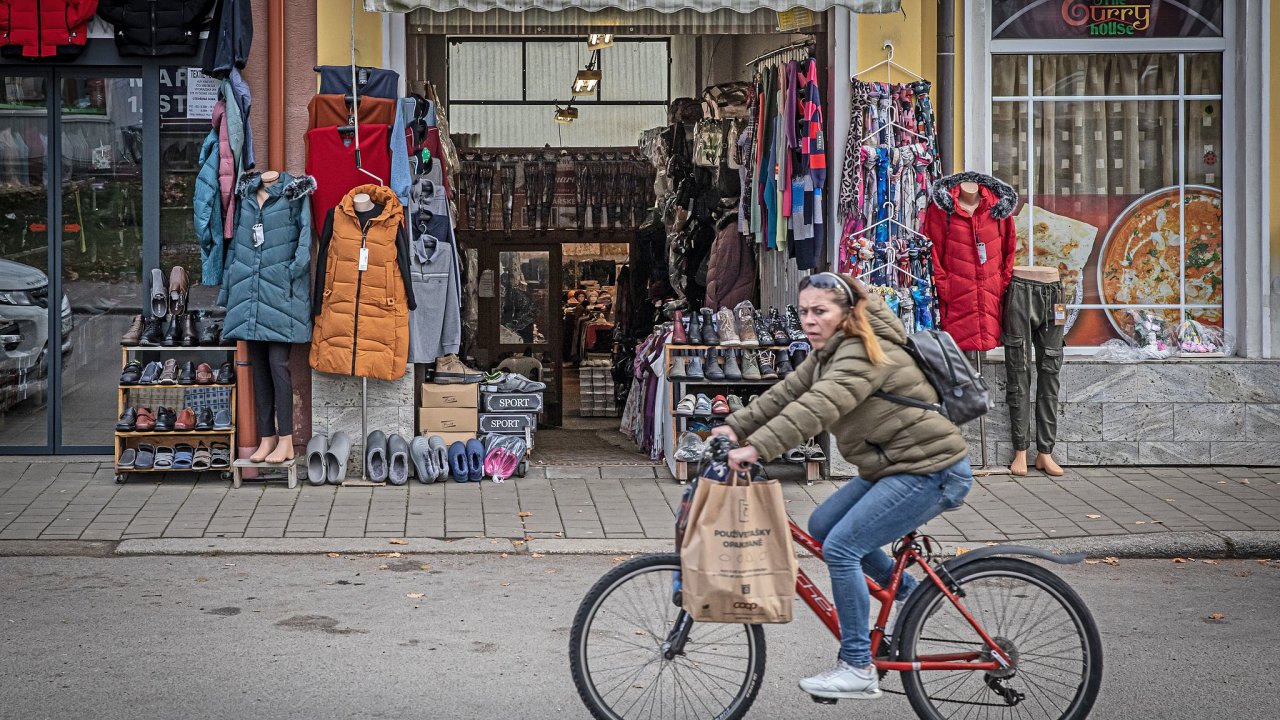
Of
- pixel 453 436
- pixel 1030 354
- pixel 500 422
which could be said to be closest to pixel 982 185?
pixel 1030 354

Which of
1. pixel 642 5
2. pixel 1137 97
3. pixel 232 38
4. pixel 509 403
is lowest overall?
pixel 509 403

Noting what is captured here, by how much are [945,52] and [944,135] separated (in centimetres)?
62

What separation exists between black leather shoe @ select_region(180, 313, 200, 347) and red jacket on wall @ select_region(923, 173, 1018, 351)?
5327 millimetres

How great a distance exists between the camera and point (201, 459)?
9.74m

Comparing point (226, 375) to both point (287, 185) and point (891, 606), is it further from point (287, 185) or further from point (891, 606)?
point (891, 606)

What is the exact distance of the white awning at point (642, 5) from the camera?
29.9 feet

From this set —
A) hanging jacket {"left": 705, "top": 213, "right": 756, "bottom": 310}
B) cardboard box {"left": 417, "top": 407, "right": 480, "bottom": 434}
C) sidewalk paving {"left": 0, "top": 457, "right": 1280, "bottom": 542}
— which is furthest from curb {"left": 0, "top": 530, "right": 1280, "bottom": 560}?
hanging jacket {"left": 705, "top": 213, "right": 756, "bottom": 310}

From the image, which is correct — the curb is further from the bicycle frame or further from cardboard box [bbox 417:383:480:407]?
the bicycle frame

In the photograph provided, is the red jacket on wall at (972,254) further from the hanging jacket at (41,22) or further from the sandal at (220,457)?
the hanging jacket at (41,22)

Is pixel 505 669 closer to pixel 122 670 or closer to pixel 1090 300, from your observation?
pixel 122 670

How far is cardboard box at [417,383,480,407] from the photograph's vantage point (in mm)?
10227

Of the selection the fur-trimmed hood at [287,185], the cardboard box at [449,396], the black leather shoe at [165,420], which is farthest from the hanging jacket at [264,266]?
the cardboard box at [449,396]

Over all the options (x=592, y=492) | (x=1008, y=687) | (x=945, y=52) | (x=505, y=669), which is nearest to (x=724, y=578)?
(x=1008, y=687)

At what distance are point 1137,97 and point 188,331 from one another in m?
7.39
